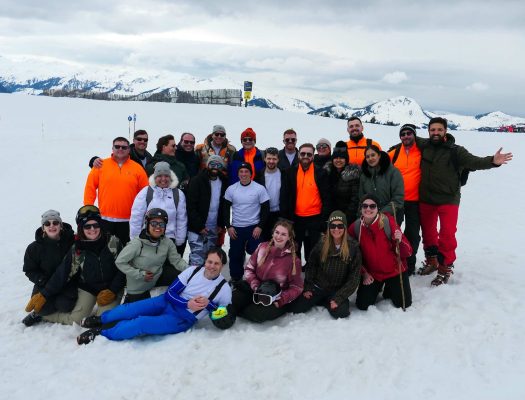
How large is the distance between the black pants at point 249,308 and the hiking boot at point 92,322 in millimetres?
1794

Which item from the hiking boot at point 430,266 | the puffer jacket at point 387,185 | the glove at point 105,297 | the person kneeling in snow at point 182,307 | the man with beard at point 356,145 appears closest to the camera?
the person kneeling in snow at point 182,307

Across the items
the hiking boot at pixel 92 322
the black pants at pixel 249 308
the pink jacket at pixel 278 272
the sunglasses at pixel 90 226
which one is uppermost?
the sunglasses at pixel 90 226

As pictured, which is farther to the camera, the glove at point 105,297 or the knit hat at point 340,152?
the knit hat at point 340,152

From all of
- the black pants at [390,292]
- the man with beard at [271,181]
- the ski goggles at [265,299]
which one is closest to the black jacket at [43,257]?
the ski goggles at [265,299]

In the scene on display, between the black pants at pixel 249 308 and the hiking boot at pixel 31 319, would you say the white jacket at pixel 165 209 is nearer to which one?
the black pants at pixel 249 308

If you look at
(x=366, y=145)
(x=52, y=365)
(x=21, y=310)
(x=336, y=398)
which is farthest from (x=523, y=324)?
(x=21, y=310)

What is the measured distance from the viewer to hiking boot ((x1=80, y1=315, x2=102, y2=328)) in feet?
17.1

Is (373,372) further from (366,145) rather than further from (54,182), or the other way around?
(54,182)

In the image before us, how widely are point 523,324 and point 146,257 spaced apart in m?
5.01

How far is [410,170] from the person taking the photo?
622 centimetres

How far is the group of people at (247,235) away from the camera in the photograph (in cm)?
532

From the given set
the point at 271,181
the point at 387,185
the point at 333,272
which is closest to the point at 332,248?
the point at 333,272

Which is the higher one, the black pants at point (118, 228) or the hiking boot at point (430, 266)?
the black pants at point (118, 228)

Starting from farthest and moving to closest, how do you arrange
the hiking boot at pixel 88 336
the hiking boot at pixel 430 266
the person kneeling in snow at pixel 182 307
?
the hiking boot at pixel 430 266 < the person kneeling in snow at pixel 182 307 < the hiking boot at pixel 88 336
